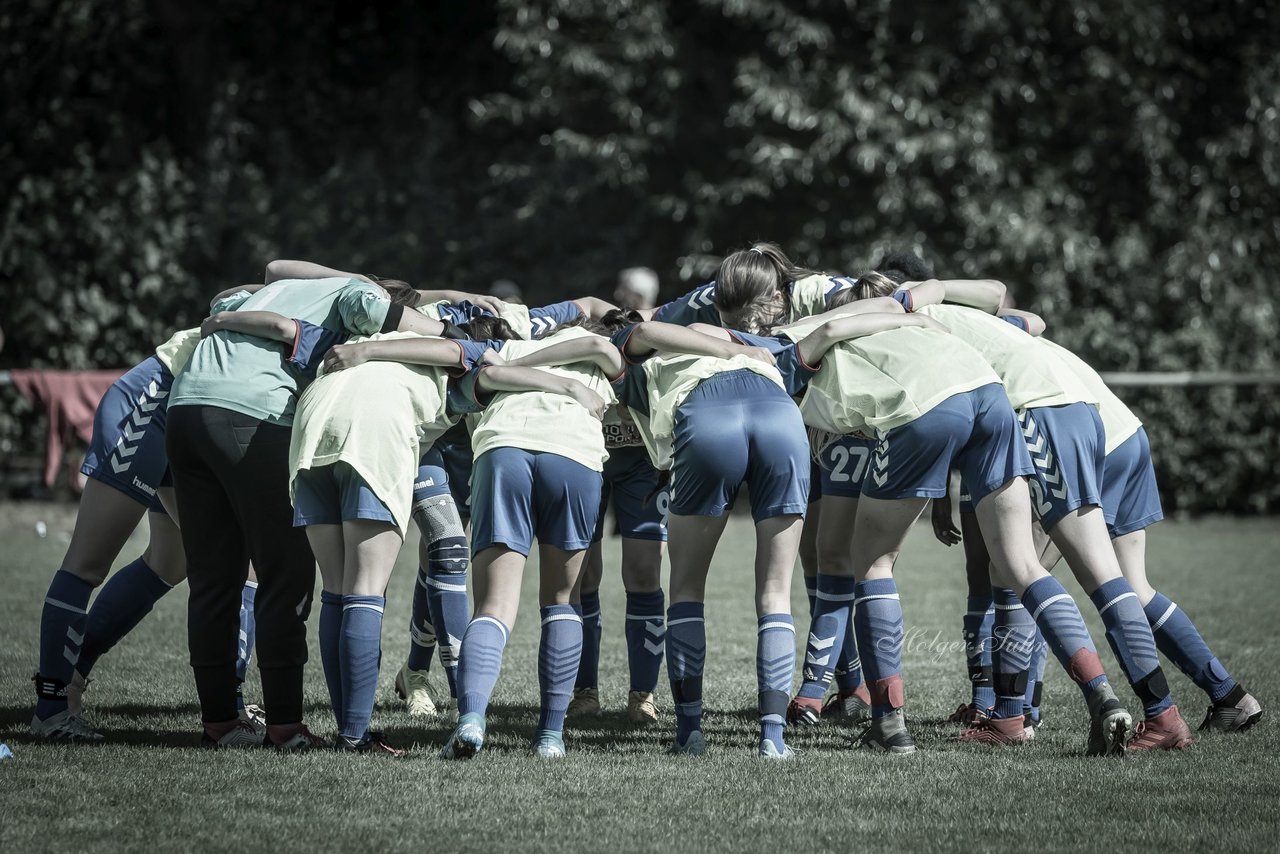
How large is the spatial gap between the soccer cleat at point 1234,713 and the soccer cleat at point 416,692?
303 cm

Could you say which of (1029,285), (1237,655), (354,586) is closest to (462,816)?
(354,586)

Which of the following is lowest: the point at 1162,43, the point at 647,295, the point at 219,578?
the point at 219,578

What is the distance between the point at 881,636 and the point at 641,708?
3.99ft

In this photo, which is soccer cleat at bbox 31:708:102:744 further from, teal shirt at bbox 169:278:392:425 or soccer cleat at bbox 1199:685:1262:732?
soccer cleat at bbox 1199:685:1262:732

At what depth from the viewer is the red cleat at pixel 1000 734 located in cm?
517

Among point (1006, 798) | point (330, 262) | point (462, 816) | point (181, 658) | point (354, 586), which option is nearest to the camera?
point (462, 816)

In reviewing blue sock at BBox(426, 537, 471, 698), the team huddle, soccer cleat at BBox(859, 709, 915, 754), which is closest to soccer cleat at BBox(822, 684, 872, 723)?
the team huddle

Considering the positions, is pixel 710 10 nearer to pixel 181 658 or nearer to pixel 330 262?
pixel 330 262

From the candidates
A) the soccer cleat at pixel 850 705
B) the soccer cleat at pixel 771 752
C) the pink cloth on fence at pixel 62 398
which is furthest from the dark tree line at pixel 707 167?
the soccer cleat at pixel 771 752

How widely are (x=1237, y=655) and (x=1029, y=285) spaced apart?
9775mm

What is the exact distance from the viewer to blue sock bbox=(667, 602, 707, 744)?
484 centimetres

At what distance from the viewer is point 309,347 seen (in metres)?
4.99

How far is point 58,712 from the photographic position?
17.0 ft

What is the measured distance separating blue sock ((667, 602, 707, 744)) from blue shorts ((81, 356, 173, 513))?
1954mm
